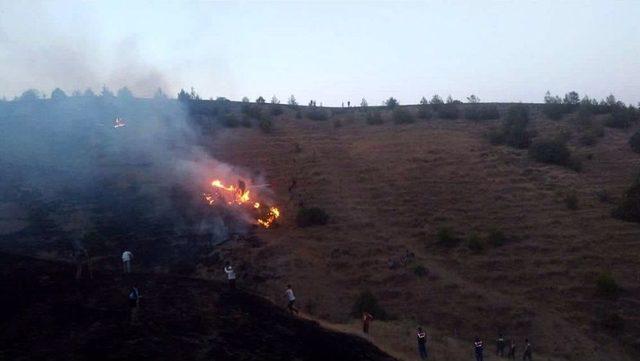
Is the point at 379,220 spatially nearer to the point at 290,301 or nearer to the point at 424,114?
the point at 290,301

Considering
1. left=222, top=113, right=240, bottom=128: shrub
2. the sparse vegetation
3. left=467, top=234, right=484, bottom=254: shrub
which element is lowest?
left=467, top=234, right=484, bottom=254: shrub

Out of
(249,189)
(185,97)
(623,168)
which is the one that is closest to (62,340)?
(249,189)

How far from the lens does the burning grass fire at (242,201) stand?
27703 millimetres

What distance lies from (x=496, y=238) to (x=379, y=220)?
5.92 m

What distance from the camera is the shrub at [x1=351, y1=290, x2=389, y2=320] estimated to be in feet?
67.4

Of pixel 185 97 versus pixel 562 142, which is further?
pixel 185 97

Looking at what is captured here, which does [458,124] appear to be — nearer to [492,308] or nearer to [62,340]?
[492,308]

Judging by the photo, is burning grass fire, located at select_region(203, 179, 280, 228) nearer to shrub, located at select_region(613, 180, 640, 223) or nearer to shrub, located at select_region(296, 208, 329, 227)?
shrub, located at select_region(296, 208, 329, 227)

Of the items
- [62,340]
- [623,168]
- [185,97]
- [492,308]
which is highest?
[185,97]

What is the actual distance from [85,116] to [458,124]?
2962cm

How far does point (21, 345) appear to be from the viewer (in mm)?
14023

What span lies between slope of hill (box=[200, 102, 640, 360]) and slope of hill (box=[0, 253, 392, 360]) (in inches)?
127

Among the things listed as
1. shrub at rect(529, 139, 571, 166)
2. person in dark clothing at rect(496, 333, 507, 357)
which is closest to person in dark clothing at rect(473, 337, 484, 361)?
person in dark clothing at rect(496, 333, 507, 357)

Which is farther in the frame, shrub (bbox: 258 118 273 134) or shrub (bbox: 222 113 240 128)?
shrub (bbox: 222 113 240 128)
